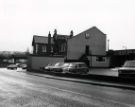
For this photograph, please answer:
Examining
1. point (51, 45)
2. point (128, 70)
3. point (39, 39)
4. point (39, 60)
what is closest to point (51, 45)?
point (51, 45)

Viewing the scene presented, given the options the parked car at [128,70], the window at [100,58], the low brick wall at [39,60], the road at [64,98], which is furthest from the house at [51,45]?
the road at [64,98]

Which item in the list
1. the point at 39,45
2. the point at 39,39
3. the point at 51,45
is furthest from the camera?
Answer: the point at 39,39

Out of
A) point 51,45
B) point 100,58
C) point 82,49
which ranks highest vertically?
point 51,45

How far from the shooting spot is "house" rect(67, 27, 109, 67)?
57.4m

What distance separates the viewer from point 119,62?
5397cm

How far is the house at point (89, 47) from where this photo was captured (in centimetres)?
5744

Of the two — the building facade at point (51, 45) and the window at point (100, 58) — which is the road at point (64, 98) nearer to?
the window at point (100, 58)

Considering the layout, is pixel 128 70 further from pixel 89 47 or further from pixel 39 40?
pixel 39 40

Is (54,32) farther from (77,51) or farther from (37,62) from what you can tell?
(37,62)

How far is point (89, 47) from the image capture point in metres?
62.5

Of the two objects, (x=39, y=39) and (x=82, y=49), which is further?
(x=39, y=39)

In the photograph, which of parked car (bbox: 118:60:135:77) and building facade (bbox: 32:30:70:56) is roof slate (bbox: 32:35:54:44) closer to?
building facade (bbox: 32:30:70:56)

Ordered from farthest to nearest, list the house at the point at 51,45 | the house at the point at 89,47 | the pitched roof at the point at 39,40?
the pitched roof at the point at 39,40 → the house at the point at 51,45 → the house at the point at 89,47

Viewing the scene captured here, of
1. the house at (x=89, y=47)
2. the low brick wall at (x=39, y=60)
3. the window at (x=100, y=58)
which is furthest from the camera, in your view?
the window at (x=100, y=58)
